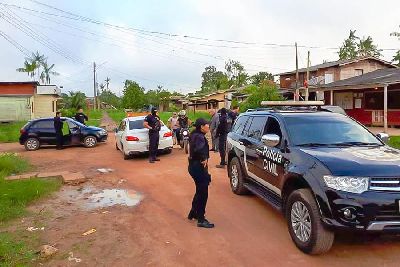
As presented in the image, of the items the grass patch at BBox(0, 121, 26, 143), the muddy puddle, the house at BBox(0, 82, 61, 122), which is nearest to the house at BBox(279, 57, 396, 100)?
the house at BBox(0, 82, 61, 122)

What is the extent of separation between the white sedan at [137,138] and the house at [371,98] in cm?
1509

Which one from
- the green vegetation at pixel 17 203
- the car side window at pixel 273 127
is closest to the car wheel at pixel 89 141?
the green vegetation at pixel 17 203

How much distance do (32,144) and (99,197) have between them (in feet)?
35.4

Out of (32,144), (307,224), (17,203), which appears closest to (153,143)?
(17,203)

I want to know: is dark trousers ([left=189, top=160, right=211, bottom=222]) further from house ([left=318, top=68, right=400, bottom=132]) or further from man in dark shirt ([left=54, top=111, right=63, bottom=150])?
house ([left=318, top=68, right=400, bottom=132])

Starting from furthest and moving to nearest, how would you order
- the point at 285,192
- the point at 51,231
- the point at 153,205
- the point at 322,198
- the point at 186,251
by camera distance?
the point at 153,205, the point at 51,231, the point at 285,192, the point at 186,251, the point at 322,198

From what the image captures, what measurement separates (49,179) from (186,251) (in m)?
5.81

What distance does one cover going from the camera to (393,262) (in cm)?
450

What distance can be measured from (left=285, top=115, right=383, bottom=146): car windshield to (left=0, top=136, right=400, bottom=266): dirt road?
134cm

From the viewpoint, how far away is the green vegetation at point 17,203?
16.0 feet

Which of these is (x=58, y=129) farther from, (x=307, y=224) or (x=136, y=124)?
(x=307, y=224)

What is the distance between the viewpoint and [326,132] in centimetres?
578

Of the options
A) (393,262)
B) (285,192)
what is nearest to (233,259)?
(285,192)

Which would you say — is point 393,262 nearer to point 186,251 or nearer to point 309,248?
point 309,248
